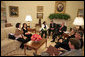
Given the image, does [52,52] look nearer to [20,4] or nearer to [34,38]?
[34,38]

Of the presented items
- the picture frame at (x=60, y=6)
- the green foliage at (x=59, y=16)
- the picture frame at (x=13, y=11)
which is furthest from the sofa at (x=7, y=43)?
the picture frame at (x=60, y=6)

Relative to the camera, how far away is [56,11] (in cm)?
692

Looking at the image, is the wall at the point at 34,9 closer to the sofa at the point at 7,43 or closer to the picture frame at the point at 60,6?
the picture frame at the point at 60,6

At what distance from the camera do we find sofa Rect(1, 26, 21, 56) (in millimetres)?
3128

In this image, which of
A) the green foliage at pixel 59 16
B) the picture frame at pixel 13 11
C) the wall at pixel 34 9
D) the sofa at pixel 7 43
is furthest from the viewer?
the picture frame at pixel 13 11

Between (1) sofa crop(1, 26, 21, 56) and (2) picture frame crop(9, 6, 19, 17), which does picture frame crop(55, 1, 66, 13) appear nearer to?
(2) picture frame crop(9, 6, 19, 17)

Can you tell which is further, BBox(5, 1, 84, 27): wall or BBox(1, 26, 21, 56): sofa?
BBox(5, 1, 84, 27): wall

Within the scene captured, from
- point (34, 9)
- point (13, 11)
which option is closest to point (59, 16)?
point (34, 9)

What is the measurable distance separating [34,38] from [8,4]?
5060 mm

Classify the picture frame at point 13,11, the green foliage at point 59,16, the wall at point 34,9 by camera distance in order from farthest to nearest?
the picture frame at point 13,11 → the wall at point 34,9 → the green foliage at point 59,16

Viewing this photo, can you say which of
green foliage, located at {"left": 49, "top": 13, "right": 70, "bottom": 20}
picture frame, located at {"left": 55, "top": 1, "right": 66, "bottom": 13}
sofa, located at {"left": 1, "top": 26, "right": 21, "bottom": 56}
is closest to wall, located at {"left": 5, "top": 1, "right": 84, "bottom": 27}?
picture frame, located at {"left": 55, "top": 1, "right": 66, "bottom": 13}

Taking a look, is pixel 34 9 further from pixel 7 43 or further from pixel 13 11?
pixel 7 43

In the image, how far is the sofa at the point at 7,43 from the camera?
3.13 m

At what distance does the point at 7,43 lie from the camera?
323 cm
